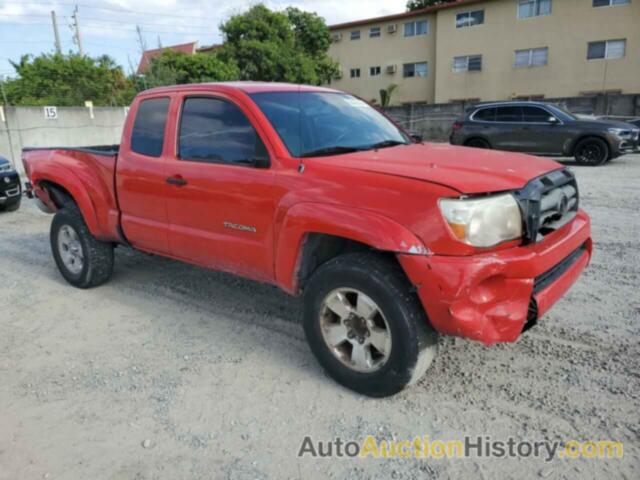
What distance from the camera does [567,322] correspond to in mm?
3779

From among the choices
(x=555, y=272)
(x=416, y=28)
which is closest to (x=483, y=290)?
(x=555, y=272)

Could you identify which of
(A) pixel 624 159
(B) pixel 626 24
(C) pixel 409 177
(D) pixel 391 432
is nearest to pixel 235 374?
(D) pixel 391 432

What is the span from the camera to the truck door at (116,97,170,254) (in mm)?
4039

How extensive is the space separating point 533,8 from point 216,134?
28.3m

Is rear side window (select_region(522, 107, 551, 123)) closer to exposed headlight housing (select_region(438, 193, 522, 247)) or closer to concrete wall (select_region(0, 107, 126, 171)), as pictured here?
exposed headlight housing (select_region(438, 193, 522, 247))

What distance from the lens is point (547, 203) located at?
2.88 meters

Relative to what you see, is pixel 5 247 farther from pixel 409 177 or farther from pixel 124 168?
pixel 409 177

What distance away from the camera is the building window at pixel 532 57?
2672 cm

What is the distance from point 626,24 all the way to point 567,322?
87.9 ft

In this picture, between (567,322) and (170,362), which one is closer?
(170,362)

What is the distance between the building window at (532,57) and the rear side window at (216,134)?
27636 mm

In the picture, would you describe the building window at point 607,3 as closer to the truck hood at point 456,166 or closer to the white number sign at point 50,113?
the white number sign at point 50,113

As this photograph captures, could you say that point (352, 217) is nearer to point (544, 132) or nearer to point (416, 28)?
point (544, 132)

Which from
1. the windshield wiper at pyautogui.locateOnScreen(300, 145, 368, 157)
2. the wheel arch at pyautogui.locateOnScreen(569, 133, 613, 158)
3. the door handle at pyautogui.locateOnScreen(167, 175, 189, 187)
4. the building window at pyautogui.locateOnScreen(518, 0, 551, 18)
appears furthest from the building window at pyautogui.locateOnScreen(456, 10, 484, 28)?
the door handle at pyautogui.locateOnScreen(167, 175, 189, 187)
